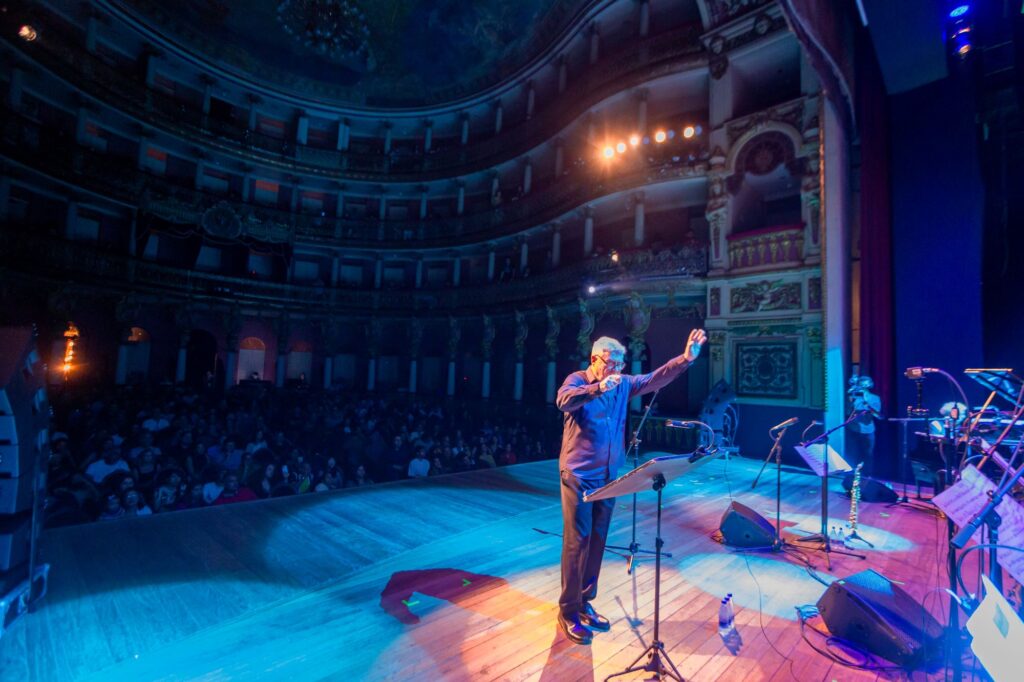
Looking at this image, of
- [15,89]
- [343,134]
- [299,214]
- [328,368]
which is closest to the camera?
[15,89]

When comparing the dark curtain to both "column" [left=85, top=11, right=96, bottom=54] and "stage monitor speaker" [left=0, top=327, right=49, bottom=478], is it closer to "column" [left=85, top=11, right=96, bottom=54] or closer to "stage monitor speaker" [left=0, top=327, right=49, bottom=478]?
"stage monitor speaker" [left=0, top=327, right=49, bottom=478]

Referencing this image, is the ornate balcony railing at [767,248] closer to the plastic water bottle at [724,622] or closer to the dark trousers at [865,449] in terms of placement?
the dark trousers at [865,449]

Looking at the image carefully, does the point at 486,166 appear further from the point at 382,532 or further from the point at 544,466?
the point at 382,532

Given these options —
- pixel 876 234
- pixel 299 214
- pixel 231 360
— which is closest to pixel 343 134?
pixel 299 214

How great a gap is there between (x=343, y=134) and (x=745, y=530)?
27.9 m

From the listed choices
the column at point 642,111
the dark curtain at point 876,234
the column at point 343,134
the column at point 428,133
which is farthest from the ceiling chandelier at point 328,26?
the dark curtain at point 876,234

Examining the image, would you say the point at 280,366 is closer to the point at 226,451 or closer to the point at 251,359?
the point at 251,359

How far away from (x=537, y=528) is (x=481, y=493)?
5.52 ft

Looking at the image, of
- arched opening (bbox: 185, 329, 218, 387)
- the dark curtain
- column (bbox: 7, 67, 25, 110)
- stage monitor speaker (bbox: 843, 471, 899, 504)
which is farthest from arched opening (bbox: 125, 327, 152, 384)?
the dark curtain

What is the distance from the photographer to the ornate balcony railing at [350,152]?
14.8 metres

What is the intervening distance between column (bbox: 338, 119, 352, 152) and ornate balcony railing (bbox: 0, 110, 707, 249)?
4.52m

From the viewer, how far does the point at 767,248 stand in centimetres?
1170

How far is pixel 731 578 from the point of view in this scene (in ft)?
14.2

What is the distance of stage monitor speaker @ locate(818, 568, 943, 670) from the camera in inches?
118
